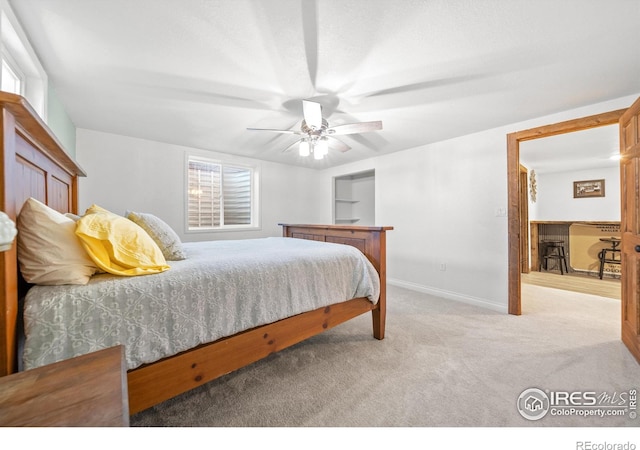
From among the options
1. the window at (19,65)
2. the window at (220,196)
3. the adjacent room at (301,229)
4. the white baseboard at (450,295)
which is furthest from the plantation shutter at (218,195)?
the white baseboard at (450,295)

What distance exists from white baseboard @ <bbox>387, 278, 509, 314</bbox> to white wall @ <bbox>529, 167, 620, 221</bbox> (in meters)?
3.76

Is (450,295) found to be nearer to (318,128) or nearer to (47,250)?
(318,128)

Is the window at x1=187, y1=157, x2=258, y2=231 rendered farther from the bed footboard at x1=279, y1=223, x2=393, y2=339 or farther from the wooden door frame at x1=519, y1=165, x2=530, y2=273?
the wooden door frame at x1=519, y1=165, x2=530, y2=273

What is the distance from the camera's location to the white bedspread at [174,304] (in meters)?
0.90

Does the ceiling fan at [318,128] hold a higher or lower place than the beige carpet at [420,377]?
higher

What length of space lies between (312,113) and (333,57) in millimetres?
460

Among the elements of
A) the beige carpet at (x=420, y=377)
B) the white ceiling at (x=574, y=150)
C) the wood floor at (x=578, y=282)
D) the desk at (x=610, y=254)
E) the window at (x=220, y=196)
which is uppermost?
the white ceiling at (x=574, y=150)

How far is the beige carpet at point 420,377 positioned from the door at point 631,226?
21cm

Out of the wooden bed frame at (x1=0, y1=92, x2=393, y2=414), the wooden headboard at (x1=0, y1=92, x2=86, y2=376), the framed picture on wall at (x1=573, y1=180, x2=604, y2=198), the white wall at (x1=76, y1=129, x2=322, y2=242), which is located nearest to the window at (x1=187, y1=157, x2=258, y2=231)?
the white wall at (x1=76, y1=129, x2=322, y2=242)

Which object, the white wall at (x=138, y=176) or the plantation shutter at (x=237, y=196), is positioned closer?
the white wall at (x=138, y=176)

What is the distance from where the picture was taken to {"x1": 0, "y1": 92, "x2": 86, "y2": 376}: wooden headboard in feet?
2.61

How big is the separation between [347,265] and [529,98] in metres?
2.28

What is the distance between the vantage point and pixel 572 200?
214 inches

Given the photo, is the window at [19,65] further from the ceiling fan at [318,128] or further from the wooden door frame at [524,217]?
the wooden door frame at [524,217]
